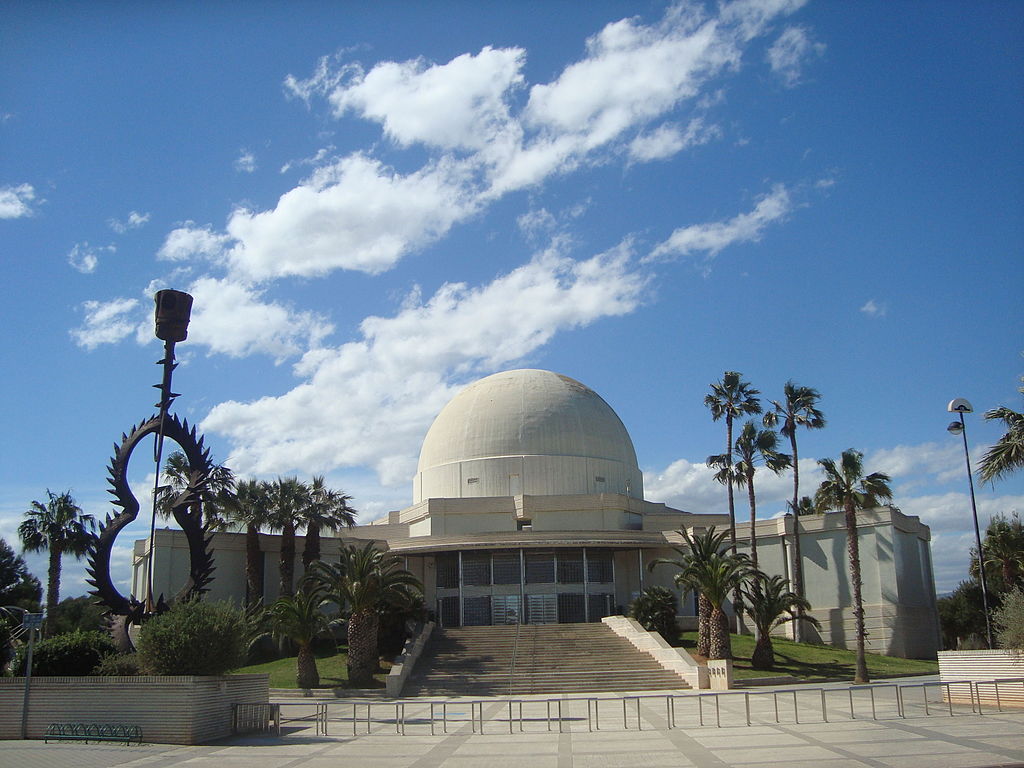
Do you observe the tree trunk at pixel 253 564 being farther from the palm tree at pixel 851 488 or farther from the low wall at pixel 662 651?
the palm tree at pixel 851 488

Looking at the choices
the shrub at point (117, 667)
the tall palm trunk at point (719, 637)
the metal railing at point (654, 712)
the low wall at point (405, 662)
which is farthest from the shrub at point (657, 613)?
the shrub at point (117, 667)

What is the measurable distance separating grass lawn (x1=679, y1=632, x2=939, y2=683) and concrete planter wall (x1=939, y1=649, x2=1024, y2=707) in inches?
391

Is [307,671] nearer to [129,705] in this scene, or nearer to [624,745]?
[129,705]

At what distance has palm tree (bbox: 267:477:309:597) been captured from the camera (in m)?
44.8

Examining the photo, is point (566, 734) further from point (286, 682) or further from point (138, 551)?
point (138, 551)

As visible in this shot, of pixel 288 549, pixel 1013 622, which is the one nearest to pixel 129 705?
pixel 1013 622

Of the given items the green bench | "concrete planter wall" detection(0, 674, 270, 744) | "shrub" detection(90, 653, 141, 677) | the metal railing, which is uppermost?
"shrub" detection(90, 653, 141, 677)

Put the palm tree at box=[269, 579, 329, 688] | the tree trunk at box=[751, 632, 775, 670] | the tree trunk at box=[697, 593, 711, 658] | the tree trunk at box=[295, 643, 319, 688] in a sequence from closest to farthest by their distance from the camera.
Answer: the tree trunk at box=[295, 643, 319, 688]
the palm tree at box=[269, 579, 329, 688]
the tree trunk at box=[697, 593, 711, 658]
the tree trunk at box=[751, 632, 775, 670]

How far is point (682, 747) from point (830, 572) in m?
30.0

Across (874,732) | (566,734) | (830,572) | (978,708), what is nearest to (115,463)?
(566,734)

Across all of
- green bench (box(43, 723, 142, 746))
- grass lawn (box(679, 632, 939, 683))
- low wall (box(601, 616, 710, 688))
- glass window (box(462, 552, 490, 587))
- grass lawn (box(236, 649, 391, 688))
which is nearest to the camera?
green bench (box(43, 723, 142, 746))

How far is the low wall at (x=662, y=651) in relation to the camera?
34594mm

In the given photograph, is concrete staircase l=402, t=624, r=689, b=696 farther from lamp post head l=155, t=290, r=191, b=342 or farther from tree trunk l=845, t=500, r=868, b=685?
lamp post head l=155, t=290, r=191, b=342

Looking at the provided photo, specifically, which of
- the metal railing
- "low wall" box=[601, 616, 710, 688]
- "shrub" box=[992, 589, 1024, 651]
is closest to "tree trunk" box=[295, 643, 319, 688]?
the metal railing
